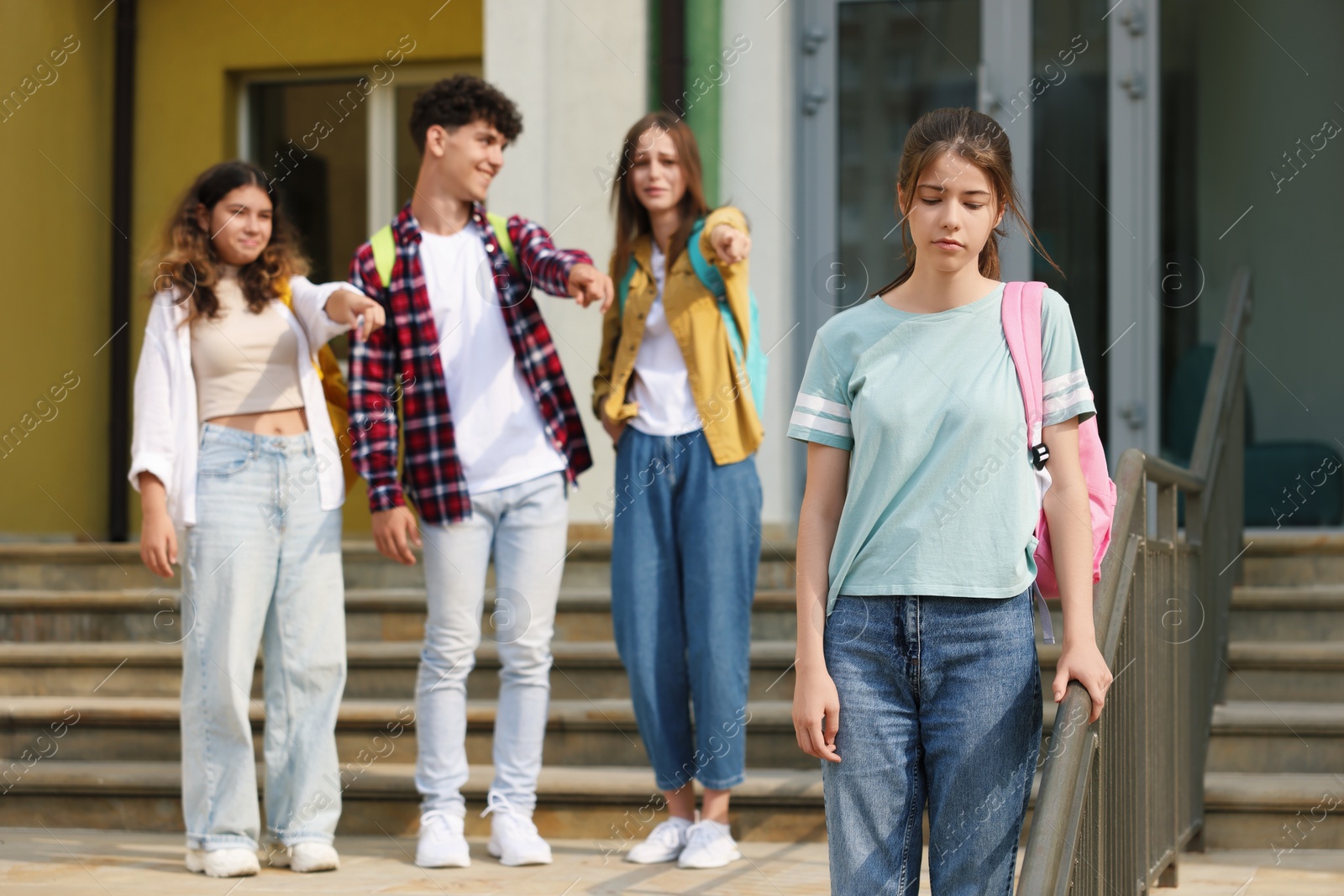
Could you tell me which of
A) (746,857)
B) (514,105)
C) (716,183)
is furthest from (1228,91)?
(746,857)

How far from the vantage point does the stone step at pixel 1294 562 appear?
15.8 feet

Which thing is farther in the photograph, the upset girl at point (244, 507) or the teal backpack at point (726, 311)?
the teal backpack at point (726, 311)

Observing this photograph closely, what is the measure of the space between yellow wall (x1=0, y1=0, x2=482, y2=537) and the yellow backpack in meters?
3.30

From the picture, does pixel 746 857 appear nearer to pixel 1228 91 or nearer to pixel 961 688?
pixel 961 688

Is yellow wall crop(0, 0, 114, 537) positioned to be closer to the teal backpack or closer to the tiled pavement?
the tiled pavement

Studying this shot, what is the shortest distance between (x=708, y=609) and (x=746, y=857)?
669mm

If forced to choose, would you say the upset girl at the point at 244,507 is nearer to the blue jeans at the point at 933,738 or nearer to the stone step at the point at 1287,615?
the blue jeans at the point at 933,738

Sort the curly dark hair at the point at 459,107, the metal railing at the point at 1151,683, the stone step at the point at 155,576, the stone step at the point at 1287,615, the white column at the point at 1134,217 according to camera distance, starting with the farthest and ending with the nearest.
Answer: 1. the white column at the point at 1134,217
2. the stone step at the point at 155,576
3. the stone step at the point at 1287,615
4. the curly dark hair at the point at 459,107
5. the metal railing at the point at 1151,683

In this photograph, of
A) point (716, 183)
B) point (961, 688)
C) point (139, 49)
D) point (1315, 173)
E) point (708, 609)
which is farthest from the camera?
point (139, 49)

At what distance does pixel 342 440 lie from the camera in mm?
3844

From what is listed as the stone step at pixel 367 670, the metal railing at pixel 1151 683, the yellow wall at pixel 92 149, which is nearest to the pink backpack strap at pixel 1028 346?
the metal railing at pixel 1151 683

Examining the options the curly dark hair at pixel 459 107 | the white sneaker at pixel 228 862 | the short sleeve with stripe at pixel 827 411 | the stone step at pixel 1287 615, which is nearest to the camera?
the short sleeve with stripe at pixel 827 411

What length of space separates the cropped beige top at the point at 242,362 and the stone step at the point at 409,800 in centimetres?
98

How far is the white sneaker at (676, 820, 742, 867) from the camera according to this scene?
3461 mm
